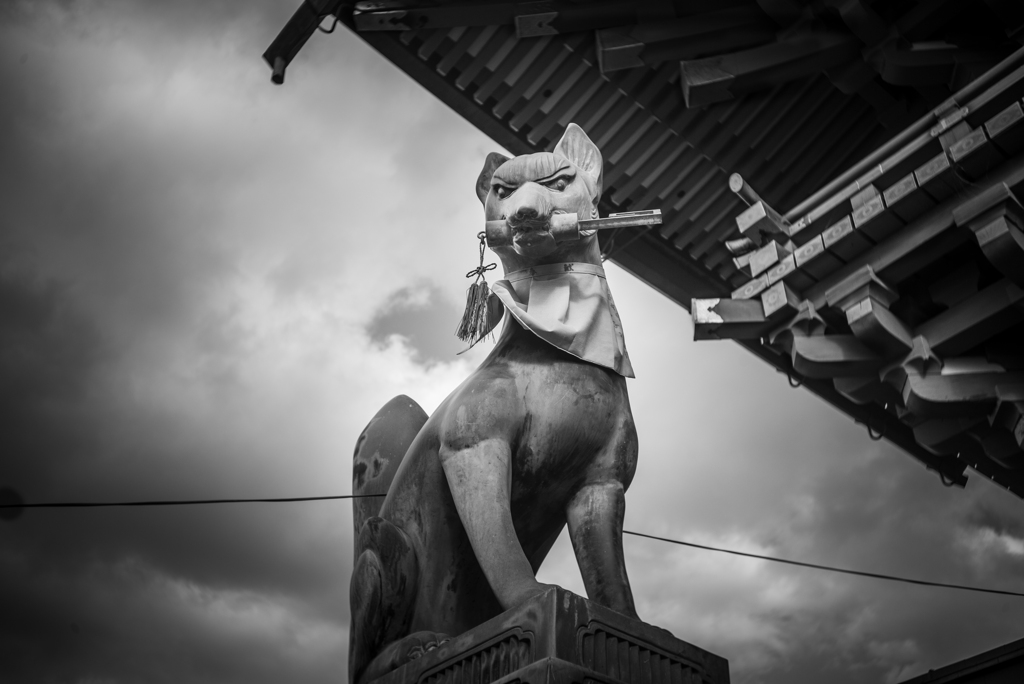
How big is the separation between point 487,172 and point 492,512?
1.05 metres

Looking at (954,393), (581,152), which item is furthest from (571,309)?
(954,393)

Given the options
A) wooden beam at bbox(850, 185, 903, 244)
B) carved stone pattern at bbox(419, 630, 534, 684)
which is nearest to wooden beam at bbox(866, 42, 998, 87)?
wooden beam at bbox(850, 185, 903, 244)

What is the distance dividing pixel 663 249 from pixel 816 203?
1340 mm

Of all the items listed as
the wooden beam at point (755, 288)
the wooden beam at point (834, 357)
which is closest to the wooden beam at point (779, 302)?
the wooden beam at point (755, 288)

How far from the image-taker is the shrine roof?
445 centimetres

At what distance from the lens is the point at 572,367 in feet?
8.36

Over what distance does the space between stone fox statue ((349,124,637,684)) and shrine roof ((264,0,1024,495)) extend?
2.07 meters

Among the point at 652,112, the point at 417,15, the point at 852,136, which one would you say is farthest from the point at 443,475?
the point at 852,136

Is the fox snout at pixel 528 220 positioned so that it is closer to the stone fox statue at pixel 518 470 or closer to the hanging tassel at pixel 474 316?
the stone fox statue at pixel 518 470

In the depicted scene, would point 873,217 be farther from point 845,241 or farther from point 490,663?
point 490,663

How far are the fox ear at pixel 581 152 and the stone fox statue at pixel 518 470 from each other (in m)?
0.20

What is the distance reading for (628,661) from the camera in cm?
204

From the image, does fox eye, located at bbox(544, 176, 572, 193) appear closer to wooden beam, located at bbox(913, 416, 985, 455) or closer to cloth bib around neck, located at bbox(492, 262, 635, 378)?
cloth bib around neck, located at bbox(492, 262, 635, 378)

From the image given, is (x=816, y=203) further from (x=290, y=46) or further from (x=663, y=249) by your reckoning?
(x=290, y=46)
